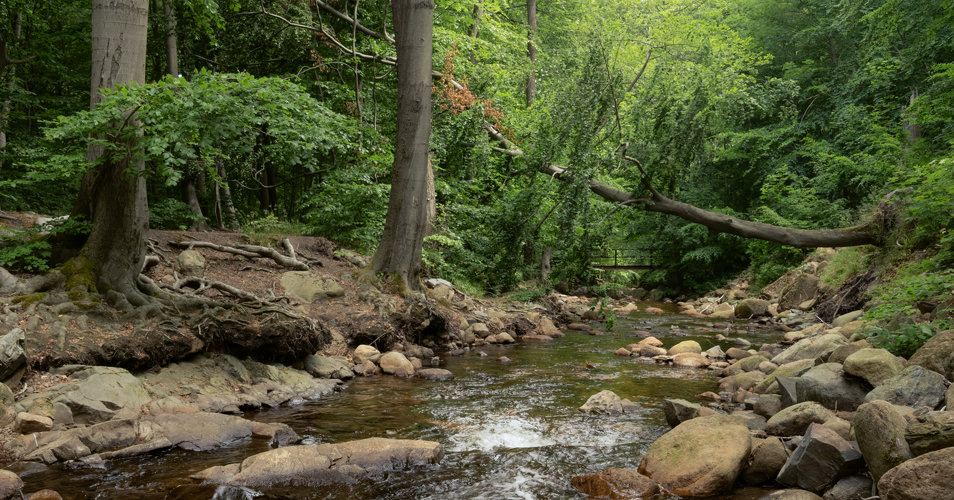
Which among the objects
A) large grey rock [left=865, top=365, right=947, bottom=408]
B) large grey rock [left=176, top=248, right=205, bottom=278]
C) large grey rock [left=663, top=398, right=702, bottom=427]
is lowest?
large grey rock [left=663, top=398, right=702, bottom=427]

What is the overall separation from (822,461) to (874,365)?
1667mm

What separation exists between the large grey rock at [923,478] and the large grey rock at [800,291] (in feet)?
40.7

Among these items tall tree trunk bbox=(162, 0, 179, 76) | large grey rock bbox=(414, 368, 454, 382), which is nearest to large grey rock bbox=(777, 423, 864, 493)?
large grey rock bbox=(414, 368, 454, 382)

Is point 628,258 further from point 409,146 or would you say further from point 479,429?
point 479,429

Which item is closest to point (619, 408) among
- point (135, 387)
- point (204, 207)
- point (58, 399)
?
point (135, 387)

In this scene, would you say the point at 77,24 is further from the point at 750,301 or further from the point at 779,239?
the point at 750,301

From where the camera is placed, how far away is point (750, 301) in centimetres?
1551

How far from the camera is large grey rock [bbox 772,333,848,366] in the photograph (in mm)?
6593

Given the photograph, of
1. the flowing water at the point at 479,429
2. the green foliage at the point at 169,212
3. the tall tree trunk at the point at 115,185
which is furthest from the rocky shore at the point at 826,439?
the green foliage at the point at 169,212

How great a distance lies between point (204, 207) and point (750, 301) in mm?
14875

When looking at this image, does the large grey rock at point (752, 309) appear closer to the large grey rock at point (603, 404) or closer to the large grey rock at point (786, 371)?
the large grey rock at point (786, 371)

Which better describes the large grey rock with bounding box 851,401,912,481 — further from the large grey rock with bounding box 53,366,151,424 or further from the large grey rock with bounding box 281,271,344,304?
the large grey rock with bounding box 281,271,344,304

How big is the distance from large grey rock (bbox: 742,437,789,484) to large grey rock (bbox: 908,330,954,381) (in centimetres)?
161

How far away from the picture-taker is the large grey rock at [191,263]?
859 cm
